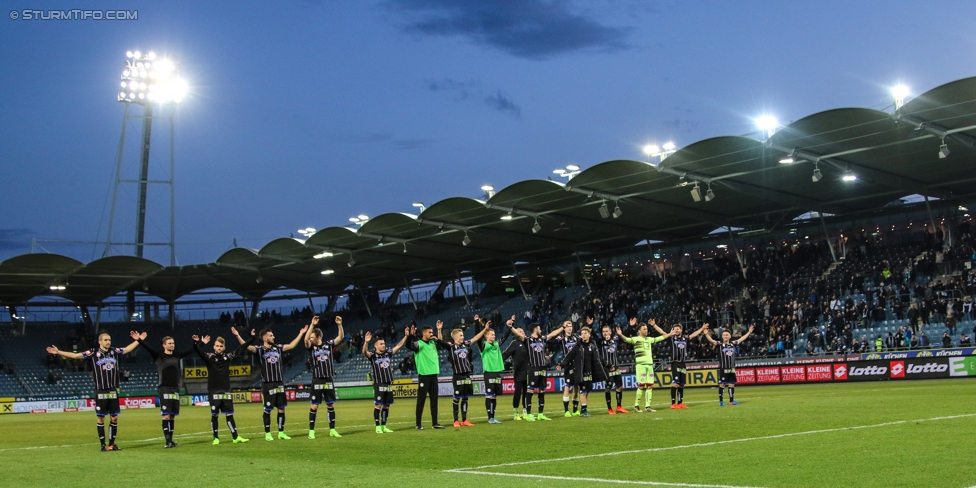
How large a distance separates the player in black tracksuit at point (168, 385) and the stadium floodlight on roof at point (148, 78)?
41.8 meters

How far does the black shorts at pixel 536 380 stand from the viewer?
21.9m

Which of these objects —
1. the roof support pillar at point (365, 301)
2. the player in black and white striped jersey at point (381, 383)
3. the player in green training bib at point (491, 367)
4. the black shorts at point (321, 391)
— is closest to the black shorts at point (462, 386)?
the player in green training bib at point (491, 367)

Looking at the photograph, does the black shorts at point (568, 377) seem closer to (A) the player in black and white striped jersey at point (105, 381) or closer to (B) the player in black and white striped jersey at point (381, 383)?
(B) the player in black and white striped jersey at point (381, 383)

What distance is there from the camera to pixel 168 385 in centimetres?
1794

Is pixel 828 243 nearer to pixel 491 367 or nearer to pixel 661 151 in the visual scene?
pixel 661 151

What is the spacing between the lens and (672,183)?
39.4 m

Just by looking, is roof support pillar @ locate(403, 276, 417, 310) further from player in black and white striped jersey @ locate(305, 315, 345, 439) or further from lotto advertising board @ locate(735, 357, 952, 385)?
player in black and white striped jersey @ locate(305, 315, 345, 439)

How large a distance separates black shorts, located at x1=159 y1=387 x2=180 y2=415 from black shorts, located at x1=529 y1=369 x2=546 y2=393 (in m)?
8.18

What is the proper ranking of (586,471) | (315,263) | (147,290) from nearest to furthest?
(586,471) → (315,263) → (147,290)

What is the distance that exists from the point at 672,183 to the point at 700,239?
14.3 meters

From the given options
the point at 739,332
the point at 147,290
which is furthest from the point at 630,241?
the point at 147,290

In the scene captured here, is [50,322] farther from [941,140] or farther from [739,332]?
[941,140]

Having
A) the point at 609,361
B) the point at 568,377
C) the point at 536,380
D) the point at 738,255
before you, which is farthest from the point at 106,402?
the point at 738,255

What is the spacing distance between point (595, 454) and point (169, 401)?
9.26 m
